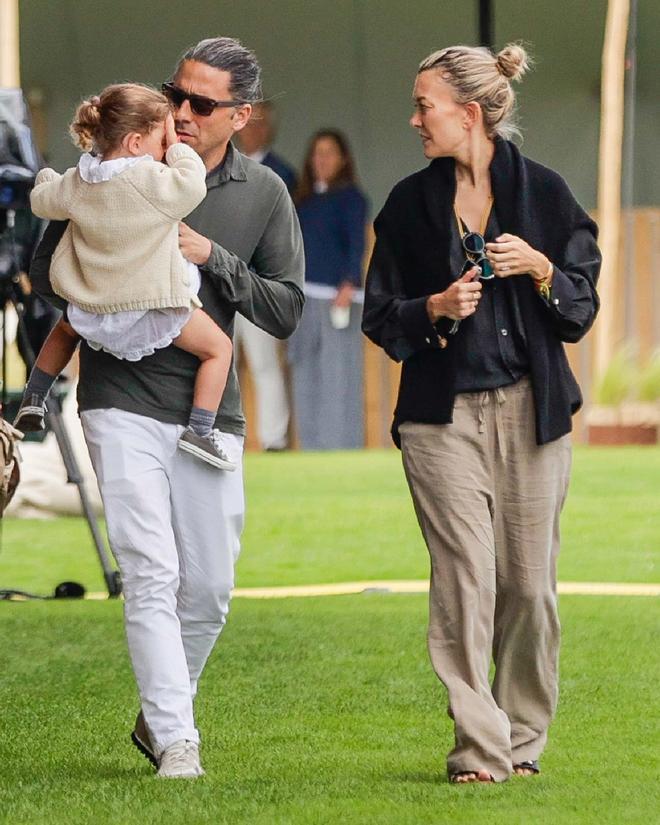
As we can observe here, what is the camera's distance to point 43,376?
5.53m

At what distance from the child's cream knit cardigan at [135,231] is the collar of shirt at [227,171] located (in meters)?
0.22

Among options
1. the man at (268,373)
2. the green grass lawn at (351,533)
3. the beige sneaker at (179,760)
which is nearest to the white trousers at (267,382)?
the man at (268,373)

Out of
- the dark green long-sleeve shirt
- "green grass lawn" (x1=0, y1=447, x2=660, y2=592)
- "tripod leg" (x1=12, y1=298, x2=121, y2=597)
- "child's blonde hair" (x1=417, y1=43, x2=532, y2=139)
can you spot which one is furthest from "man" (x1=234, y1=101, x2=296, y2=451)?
"child's blonde hair" (x1=417, y1=43, x2=532, y2=139)

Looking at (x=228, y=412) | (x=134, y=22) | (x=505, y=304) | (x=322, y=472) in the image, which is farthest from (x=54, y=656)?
(x=134, y=22)

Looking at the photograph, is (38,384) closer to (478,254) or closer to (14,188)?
(478,254)

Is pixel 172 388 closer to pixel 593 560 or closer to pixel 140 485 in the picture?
pixel 140 485

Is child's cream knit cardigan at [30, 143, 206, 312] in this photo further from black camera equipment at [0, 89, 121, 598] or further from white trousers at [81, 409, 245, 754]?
black camera equipment at [0, 89, 121, 598]

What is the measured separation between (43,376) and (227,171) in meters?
0.81

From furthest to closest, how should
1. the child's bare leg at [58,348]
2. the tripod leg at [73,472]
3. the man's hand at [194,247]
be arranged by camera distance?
1. the tripod leg at [73,472]
2. the child's bare leg at [58,348]
3. the man's hand at [194,247]

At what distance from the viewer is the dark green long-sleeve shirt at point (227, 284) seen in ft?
16.8

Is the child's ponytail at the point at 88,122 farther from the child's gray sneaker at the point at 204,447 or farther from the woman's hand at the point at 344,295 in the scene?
the woman's hand at the point at 344,295

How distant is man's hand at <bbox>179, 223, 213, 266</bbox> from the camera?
198 inches

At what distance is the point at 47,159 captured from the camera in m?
17.8

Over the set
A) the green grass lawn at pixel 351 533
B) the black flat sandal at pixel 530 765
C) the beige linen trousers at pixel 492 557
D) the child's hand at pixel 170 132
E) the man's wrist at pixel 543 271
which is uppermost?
the child's hand at pixel 170 132
